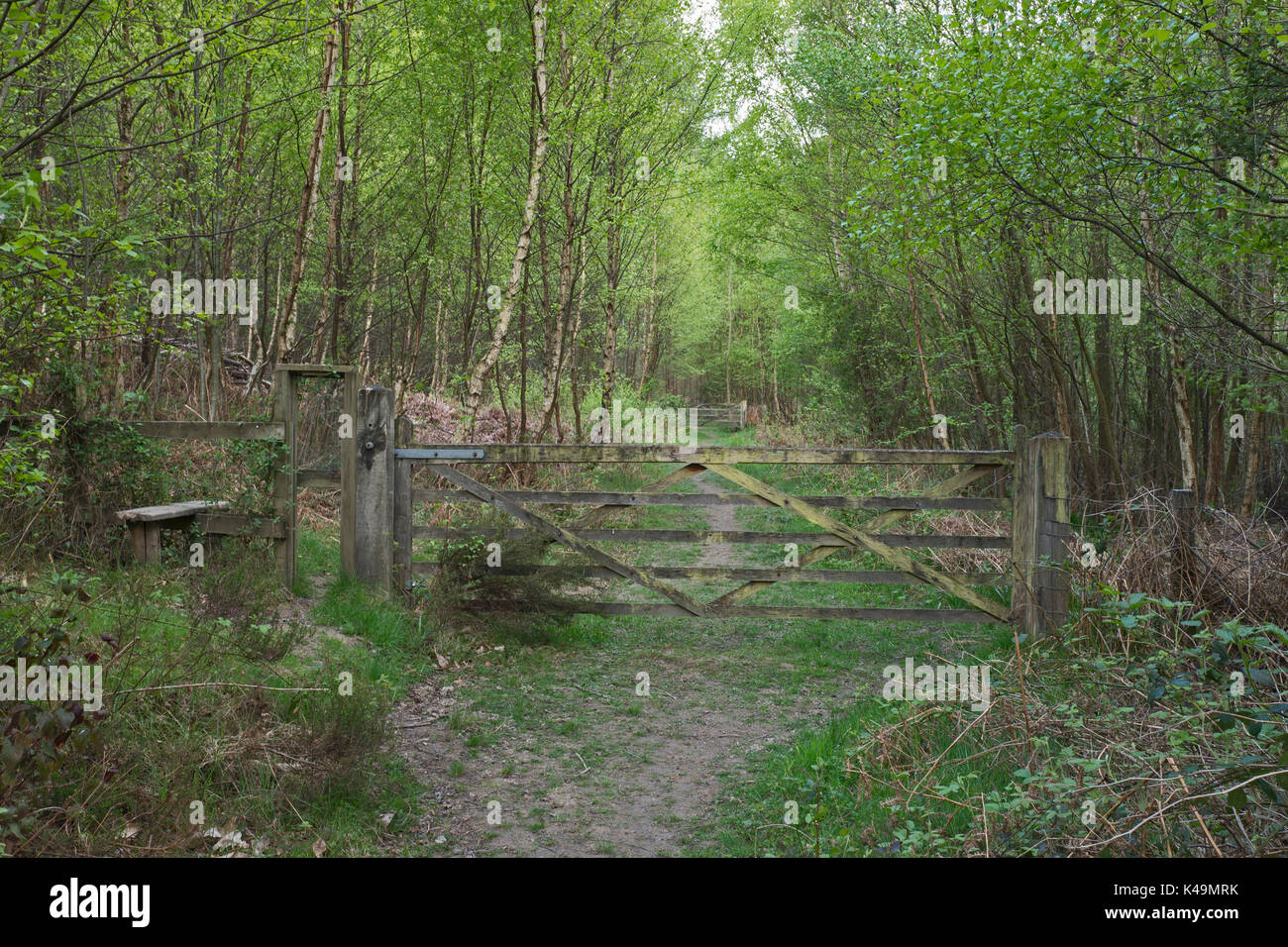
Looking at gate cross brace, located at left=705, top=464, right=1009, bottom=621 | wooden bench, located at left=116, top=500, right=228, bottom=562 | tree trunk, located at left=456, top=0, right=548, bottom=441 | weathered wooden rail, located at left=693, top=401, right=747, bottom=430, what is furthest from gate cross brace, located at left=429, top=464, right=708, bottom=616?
weathered wooden rail, located at left=693, top=401, right=747, bottom=430

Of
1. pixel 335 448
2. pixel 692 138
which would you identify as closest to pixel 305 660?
pixel 335 448

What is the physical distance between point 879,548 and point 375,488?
4.54m

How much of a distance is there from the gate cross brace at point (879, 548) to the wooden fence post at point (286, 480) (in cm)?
393

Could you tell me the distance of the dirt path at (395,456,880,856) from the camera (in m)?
4.27

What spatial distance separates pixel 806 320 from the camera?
19156mm

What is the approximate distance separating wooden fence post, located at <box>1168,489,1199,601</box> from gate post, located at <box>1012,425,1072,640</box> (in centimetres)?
98

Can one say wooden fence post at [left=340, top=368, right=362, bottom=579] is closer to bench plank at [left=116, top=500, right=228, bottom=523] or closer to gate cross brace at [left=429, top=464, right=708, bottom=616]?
gate cross brace at [left=429, top=464, right=708, bottom=616]

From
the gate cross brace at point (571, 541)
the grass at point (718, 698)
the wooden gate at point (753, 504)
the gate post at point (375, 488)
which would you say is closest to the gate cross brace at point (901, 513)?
the wooden gate at point (753, 504)

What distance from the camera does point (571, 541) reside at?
7582 mm

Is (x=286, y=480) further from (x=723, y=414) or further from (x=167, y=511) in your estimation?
(x=723, y=414)

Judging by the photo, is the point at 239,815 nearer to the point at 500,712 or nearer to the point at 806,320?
the point at 500,712

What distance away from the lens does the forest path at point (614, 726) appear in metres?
4.29

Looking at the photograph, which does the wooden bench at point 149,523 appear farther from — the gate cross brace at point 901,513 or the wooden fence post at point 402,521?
the gate cross brace at point 901,513

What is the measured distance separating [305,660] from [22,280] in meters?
2.85
